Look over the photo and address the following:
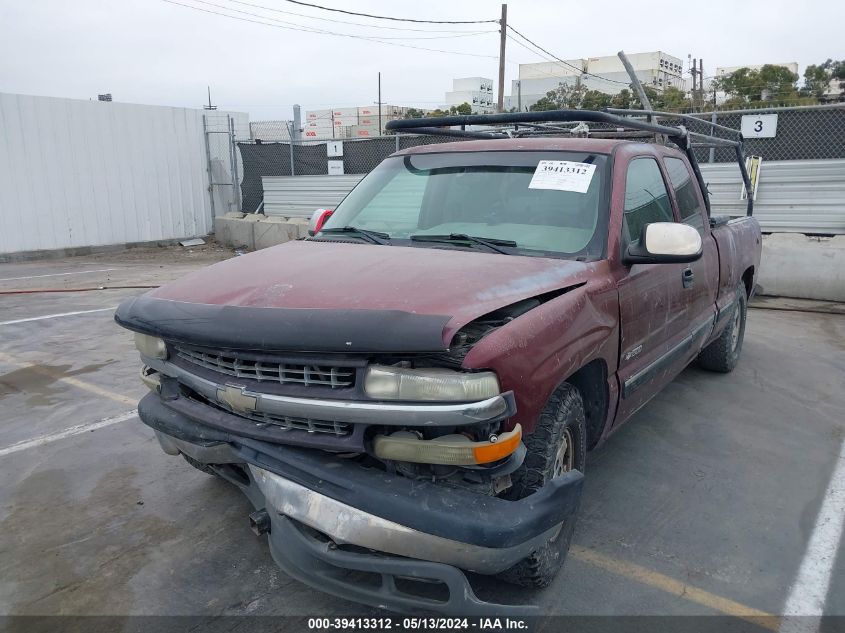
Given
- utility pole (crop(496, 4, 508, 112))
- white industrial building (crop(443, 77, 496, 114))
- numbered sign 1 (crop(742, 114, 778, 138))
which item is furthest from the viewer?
white industrial building (crop(443, 77, 496, 114))

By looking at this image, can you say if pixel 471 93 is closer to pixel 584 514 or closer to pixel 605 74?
pixel 605 74

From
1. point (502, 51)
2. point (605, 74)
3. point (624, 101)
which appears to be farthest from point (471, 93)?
point (502, 51)

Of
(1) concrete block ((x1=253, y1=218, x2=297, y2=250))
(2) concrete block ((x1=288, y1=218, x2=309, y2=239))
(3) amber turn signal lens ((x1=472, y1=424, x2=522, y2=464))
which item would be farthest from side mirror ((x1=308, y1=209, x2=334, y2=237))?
(1) concrete block ((x1=253, y1=218, x2=297, y2=250))

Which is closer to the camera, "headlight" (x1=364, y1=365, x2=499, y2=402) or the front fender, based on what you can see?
"headlight" (x1=364, y1=365, x2=499, y2=402)

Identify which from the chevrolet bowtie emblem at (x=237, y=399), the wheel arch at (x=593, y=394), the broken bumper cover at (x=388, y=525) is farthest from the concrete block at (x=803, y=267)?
the chevrolet bowtie emblem at (x=237, y=399)

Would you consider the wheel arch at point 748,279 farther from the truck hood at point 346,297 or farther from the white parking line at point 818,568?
the truck hood at point 346,297

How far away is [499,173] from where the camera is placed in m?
3.68

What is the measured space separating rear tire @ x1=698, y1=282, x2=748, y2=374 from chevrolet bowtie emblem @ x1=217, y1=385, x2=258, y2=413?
4.41 m

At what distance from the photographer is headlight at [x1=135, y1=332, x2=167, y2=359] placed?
2.85 m

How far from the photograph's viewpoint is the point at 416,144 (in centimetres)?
1396

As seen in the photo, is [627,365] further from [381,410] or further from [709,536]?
[381,410]

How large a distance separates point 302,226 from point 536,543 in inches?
492

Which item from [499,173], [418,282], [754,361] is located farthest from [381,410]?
[754,361]

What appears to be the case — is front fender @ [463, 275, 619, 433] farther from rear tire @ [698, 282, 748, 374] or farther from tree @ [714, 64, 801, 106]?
tree @ [714, 64, 801, 106]
